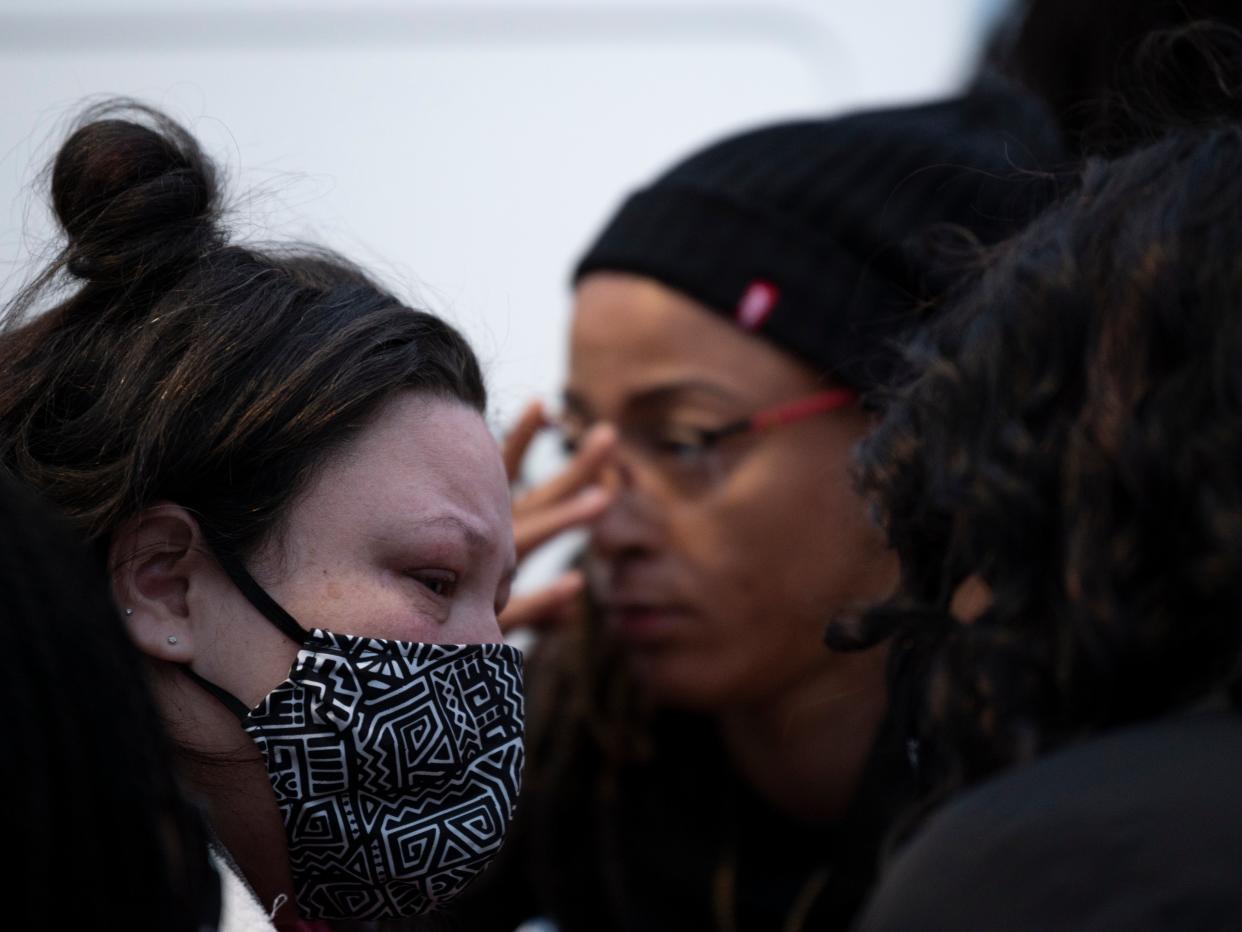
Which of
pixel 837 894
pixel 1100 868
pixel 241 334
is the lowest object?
pixel 837 894

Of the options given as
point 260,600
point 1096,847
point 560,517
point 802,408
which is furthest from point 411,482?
point 802,408

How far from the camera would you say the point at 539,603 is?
9.57 ft

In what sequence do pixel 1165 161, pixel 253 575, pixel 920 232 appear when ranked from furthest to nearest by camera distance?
pixel 920 232, pixel 253 575, pixel 1165 161

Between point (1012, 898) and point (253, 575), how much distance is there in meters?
0.96

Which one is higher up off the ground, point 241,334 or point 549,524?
point 241,334

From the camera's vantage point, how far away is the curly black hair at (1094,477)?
3.55ft

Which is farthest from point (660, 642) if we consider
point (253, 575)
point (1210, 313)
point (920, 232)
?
point (1210, 313)

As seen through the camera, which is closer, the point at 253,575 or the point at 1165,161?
the point at 1165,161

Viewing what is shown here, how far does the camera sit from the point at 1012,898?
0.95 meters

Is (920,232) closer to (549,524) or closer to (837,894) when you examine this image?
(549,524)

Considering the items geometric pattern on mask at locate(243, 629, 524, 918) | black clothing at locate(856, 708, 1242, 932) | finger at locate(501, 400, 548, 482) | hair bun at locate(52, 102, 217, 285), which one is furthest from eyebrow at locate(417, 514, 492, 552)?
finger at locate(501, 400, 548, 482)

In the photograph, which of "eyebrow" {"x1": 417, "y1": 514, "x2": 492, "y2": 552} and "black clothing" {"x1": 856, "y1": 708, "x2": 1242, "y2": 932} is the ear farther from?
"black clothing" {"x1": 856, "y1": 708, "x2": 1242, "y2": 932}

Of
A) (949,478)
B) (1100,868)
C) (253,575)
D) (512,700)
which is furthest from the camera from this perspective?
(512,700)

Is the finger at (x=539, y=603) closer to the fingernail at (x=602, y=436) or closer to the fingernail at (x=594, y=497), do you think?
the fingernail at (x=594, y=497)
